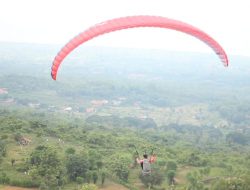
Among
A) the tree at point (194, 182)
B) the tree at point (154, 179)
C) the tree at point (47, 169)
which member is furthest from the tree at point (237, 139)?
the tree at point (47, 169)

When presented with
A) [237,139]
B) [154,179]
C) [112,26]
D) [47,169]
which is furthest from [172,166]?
[237,139]

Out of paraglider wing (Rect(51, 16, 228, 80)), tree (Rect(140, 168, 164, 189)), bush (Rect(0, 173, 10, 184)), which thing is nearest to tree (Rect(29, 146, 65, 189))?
A: bush (Rect(0, 173, 10, 184))

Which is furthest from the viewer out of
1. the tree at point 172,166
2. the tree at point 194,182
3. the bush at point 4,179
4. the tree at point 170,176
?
the tree at point 172,166

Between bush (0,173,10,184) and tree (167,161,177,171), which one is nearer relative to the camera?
bush (0,173,10,184)

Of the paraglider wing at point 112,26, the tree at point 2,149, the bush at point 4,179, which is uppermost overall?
the paraglider wing at point 112,26

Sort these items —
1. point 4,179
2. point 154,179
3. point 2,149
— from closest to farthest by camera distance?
1. point 4,179
2. point 154,179
3. point 2,149

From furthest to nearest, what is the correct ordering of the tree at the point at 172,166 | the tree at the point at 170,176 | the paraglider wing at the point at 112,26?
the tree at the point at 172,166
the tree at the point at 170,176
the paraglider wing at the point at 112,26

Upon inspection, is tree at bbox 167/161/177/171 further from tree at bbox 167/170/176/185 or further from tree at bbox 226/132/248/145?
tree at bbox 226/132/248/145

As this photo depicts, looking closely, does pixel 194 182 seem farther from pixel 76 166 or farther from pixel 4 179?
pixel 4 179

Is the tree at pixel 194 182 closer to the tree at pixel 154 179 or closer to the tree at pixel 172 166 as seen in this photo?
the tree at pixel 172 166

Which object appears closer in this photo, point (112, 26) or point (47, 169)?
point (112, 26)

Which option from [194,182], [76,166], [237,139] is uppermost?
[76,166]

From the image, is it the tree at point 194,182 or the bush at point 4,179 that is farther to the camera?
the tree at point 194,182
